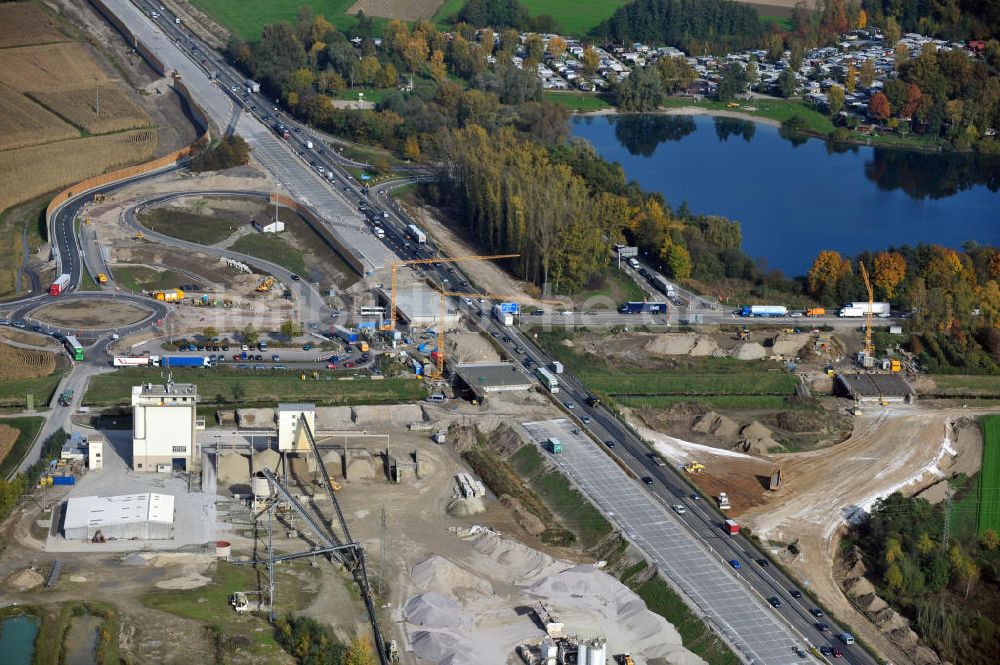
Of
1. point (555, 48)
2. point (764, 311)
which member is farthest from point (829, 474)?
point (555, 48)

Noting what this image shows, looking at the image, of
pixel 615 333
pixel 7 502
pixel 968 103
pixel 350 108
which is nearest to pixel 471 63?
pixel 350 108

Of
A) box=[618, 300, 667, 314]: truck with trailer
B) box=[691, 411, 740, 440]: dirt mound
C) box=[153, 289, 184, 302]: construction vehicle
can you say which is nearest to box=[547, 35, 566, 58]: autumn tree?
box=[618, 300, 667, 314]: truck with trailer

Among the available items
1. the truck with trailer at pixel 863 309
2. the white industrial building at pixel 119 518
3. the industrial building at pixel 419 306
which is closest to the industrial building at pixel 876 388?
the truck with trailer at pixel 863 309

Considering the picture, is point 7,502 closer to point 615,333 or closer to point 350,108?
point 615,333

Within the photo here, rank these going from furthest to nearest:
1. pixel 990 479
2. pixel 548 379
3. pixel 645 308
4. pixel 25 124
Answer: pixel 25 124, pixel 645 308, pixel 548 379, pixel 990 479

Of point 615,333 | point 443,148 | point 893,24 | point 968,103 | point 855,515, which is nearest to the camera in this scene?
point 855,515

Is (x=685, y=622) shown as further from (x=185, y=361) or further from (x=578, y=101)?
(x=578, y=101)

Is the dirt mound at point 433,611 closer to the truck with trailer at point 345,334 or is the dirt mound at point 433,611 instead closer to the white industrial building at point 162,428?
the white industrial building at point 162,428

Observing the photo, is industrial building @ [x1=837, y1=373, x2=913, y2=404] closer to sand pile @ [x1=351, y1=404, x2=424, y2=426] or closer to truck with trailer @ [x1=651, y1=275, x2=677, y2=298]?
truck with trailer @ [x1=651, y1=275, x2=677, y2=298]
